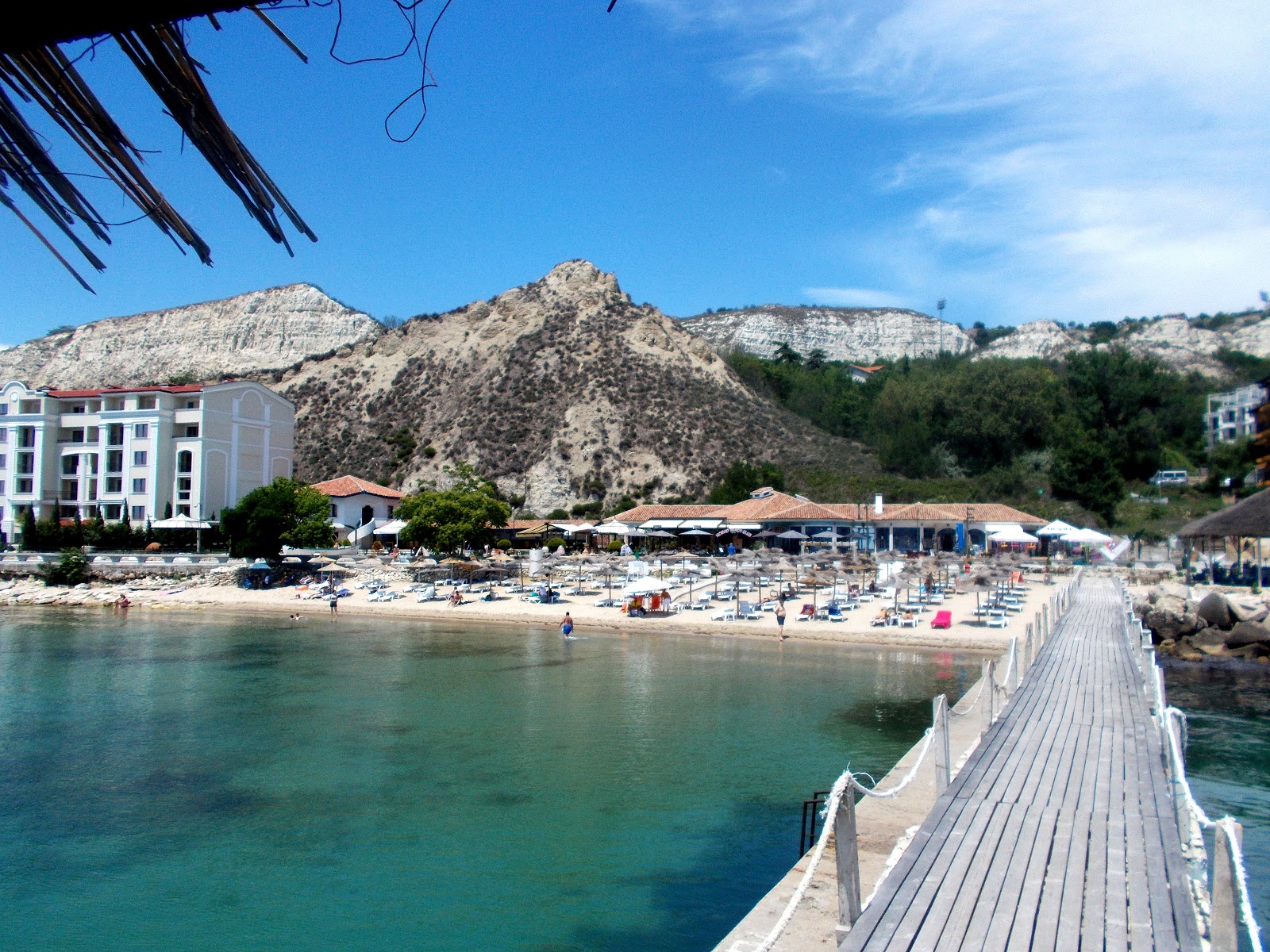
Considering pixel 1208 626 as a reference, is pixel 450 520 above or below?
above

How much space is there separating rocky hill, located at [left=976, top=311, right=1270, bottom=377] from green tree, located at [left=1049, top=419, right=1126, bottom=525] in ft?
192

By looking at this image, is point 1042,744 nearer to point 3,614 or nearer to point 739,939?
point 739,939

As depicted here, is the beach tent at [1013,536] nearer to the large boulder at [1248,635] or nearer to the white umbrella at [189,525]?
the large boulder at [1248,635]

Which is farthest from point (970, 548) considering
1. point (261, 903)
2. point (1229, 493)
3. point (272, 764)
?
point (261, 903)

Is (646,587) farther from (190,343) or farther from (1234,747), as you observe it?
(190,343)

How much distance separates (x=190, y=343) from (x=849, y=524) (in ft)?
289

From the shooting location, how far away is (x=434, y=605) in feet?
115

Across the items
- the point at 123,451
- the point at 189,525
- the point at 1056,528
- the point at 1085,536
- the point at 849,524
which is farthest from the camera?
the point at 123,451

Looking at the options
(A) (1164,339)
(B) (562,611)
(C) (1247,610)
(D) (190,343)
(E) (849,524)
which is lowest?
(B) (562,611)

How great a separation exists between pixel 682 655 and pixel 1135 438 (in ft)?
174

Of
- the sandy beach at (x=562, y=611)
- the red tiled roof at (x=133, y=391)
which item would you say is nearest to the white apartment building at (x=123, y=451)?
the red tiled roof at (x=133, y=391)

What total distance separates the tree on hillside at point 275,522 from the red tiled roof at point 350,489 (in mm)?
10424

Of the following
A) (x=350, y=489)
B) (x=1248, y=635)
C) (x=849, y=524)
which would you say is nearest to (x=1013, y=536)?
(x=849, y=524)

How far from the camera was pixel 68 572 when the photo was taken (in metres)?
42.8
